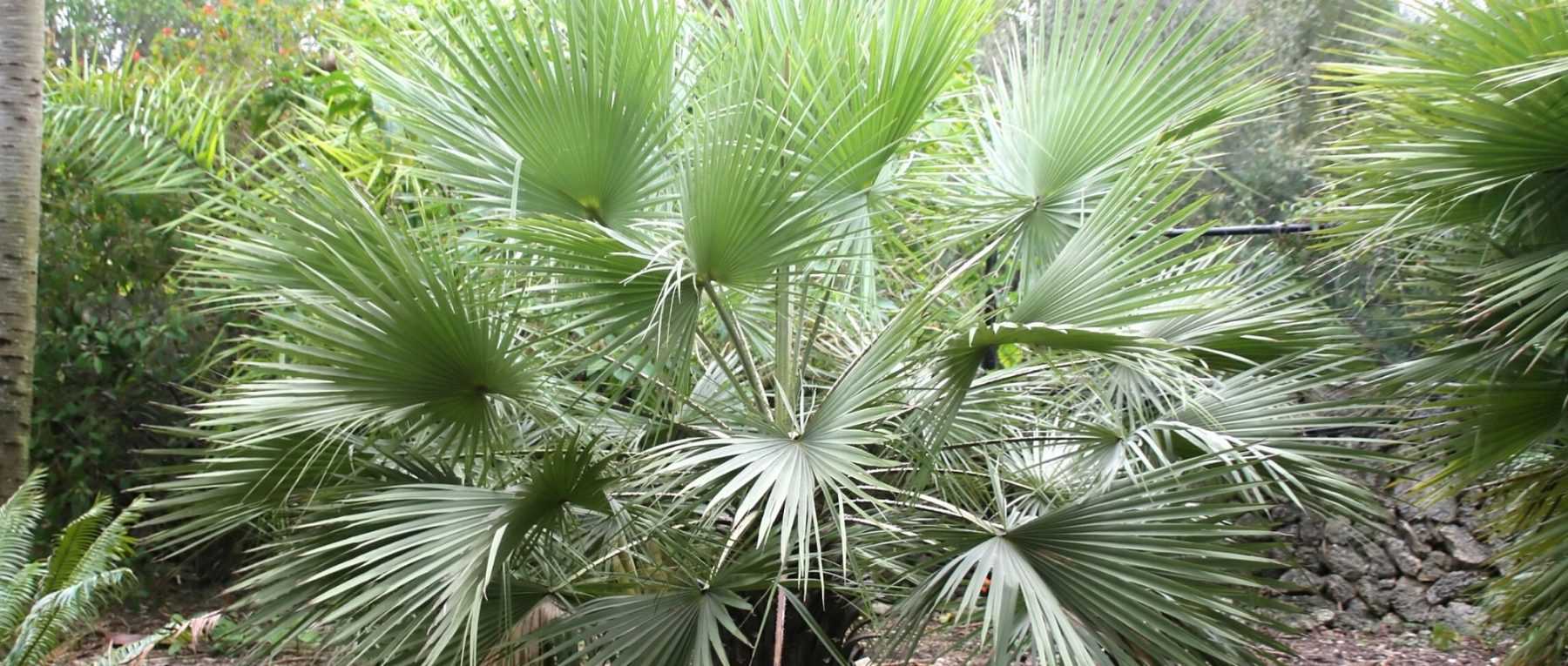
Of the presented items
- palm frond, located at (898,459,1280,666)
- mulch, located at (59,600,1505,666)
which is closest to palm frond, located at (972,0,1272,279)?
palm frond, located at (898,459,1280,666)

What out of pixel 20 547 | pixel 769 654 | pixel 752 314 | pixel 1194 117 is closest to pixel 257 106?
pixel 20 547

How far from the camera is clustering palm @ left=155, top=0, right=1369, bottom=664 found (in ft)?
6.82

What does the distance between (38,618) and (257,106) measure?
256 cm

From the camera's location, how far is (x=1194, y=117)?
8.43 ft

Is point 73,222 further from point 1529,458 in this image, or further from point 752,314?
point 1529,458

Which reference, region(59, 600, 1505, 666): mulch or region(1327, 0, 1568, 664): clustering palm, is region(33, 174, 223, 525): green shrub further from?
region(1327, 0, 1568, 664): clustering palm

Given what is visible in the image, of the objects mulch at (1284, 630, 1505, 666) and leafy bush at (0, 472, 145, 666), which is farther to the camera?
mulch at (1284, 630, 1505, 666)

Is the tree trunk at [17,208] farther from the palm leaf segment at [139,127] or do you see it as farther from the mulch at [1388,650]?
the mulch at [1388,650]

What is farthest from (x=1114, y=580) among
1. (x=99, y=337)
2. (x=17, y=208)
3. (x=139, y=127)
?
(x=99, y=337)

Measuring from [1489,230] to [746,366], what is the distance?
1.70 m

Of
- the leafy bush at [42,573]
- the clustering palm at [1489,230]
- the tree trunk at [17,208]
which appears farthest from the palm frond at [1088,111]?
the tree trunk at [17,208]

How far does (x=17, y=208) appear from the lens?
3.59 meters

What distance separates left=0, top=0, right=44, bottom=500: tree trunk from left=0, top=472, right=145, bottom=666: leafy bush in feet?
1.10

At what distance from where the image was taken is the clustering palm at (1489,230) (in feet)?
7.75
